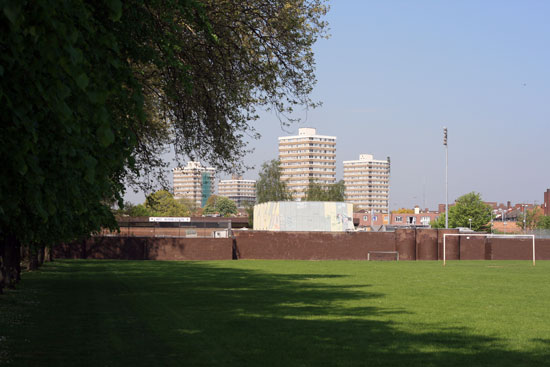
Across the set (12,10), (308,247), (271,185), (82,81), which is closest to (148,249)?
(308,247)

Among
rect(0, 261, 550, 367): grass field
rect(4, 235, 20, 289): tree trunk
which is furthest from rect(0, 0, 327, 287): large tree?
rect(4, 235, 20, 289): tree trunk

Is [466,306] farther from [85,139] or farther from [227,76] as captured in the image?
[85,139]

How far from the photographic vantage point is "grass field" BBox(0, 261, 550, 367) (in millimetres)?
11695

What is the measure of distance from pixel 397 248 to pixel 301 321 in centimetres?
4635

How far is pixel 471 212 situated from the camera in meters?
126

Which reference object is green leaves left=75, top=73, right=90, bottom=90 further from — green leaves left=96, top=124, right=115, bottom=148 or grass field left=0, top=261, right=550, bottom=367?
grass field left=0, top=261, right=550, bottom=367

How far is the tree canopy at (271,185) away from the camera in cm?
12962

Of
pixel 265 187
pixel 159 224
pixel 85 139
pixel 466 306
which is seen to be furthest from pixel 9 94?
pixel 265 187

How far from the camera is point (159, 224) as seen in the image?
99.9 m

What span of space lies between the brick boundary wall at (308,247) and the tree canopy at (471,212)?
63670mm

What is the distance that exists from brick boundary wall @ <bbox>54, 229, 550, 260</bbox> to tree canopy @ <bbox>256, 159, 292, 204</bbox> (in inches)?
2695

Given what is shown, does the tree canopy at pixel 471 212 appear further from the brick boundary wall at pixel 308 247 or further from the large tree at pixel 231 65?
the large tree at pixel 231 65

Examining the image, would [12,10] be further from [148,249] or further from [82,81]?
[148,249]

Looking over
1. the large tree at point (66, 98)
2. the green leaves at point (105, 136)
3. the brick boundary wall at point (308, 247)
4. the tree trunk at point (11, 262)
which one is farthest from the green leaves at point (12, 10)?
the brick boundary wall at point (308, 247)
